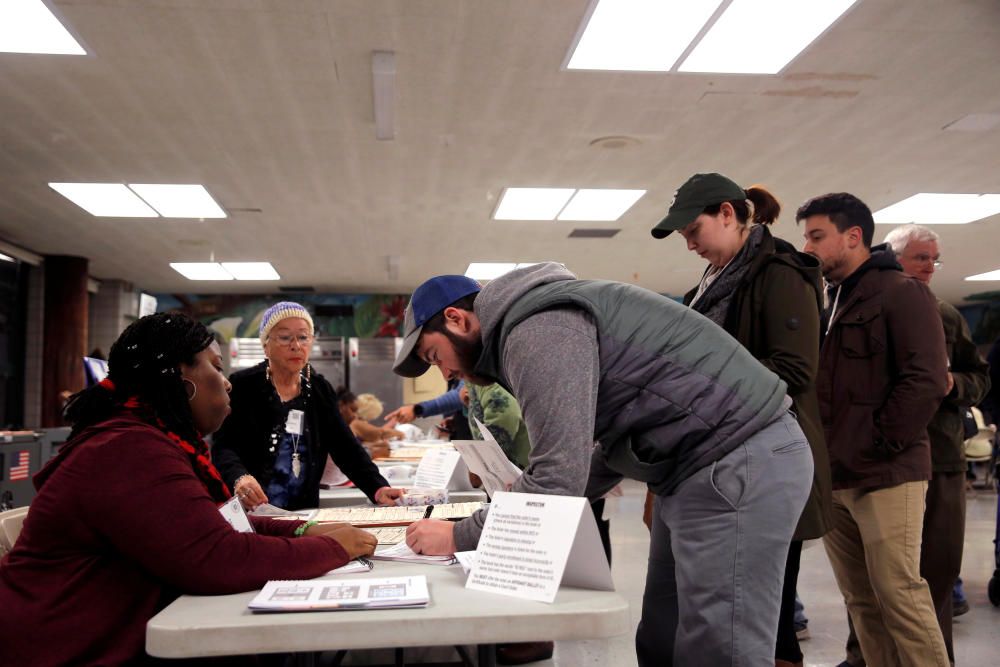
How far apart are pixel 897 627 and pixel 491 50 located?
3.74 m

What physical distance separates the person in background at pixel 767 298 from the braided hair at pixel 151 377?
1.31 metres

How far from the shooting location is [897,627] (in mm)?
2459

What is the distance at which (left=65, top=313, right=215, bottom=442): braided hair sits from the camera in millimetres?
1585

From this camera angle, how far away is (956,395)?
3254 millimetres

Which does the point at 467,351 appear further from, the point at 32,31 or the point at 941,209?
the point at 941,209

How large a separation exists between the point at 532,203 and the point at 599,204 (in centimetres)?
73

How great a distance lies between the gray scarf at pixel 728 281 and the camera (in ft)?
7.42

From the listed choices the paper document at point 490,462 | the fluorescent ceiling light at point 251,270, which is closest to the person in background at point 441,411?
the paper document at point 490,462

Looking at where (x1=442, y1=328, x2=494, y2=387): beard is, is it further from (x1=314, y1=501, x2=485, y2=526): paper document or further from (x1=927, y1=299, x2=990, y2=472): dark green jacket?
(x1=927, y1=299, x2=990, y2=472): dark green jacket

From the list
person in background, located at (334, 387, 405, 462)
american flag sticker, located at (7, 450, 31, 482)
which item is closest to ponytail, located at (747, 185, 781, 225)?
person in background, located at (334, 387, 405, 462)

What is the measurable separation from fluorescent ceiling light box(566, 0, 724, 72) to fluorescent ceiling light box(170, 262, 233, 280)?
8.07 meters

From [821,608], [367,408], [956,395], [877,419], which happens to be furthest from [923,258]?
[367,408]

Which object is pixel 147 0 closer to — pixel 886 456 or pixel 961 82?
pixel 886 456

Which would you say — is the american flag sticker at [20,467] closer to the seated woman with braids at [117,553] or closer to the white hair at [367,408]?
the white hair at [367,408]
